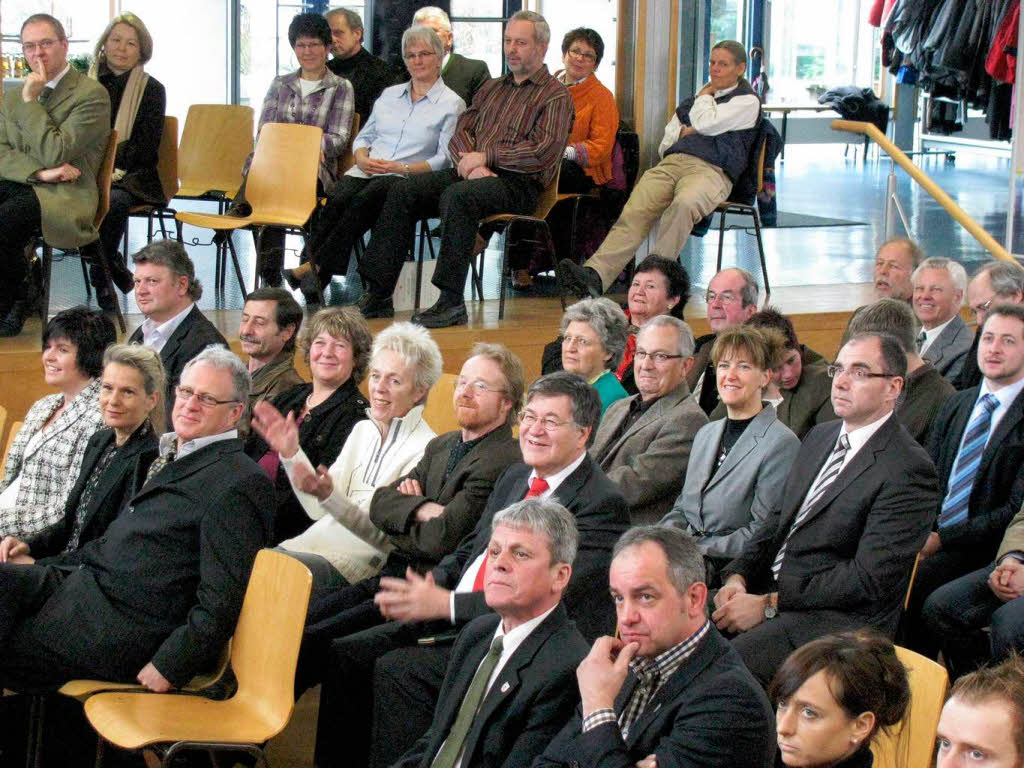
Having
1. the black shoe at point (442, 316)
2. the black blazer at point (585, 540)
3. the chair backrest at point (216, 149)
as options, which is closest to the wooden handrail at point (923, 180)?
the black shoe at point (442, 316)

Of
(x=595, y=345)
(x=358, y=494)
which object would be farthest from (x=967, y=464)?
(x=358, y=494)

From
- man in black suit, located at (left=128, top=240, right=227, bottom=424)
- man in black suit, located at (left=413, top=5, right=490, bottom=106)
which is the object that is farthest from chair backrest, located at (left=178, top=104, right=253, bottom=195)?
man in black suit, located at (left=128, top=240, right=227, bottom=424)

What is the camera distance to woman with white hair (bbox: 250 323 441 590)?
157 inches

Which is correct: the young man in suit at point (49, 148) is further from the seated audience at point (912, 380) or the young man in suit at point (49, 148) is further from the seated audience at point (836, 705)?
the seated audience at point (836, 705)

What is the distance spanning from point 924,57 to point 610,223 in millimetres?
2720

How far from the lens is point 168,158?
24.0 ft

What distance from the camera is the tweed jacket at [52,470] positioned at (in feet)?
14.0

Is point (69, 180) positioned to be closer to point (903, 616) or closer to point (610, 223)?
point (610, 223)

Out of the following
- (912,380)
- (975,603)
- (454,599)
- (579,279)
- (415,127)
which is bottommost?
(975,603)

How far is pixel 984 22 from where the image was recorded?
27.3 ft

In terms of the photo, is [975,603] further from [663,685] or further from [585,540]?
[663,685]

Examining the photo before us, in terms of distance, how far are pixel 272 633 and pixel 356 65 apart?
491 cm

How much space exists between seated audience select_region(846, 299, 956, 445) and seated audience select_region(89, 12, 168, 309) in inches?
Answer: 152

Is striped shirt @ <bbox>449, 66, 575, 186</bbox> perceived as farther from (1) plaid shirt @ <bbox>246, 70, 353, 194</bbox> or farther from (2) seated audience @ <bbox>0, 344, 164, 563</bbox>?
(2) seated audience @ <bbox>0, 344, 164, 563</bbox>
